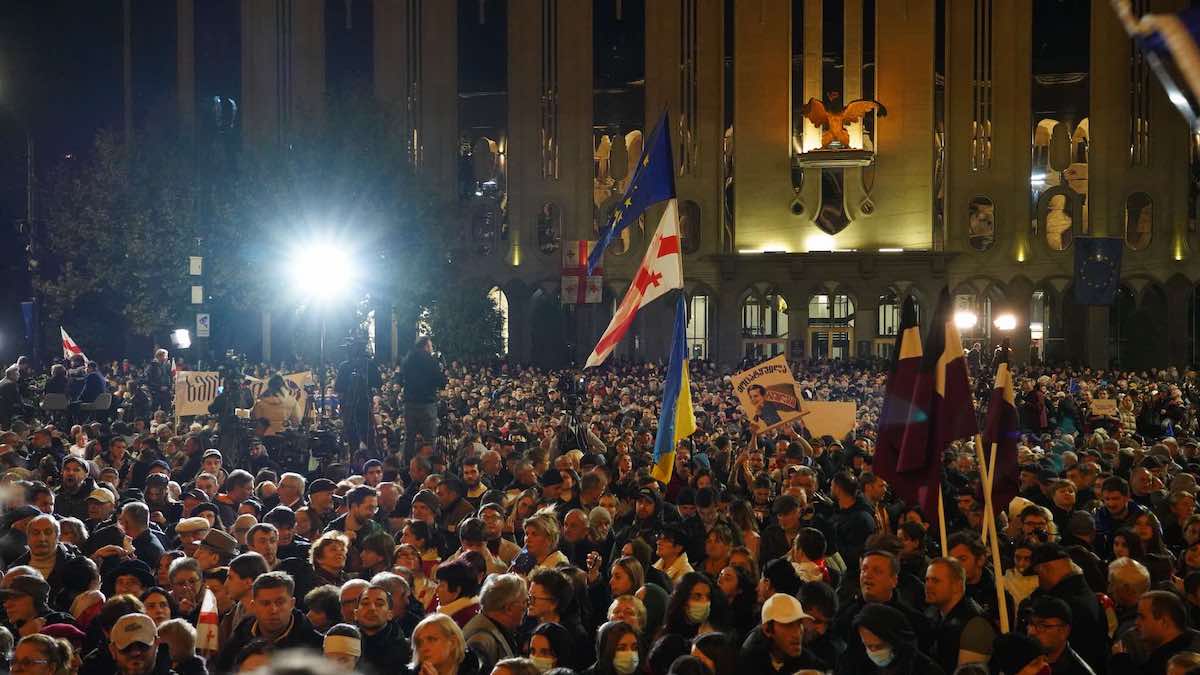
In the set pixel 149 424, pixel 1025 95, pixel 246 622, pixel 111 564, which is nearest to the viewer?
pixel 246 622

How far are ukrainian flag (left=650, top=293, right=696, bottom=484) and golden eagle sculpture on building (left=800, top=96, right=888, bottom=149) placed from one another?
34.1 metres

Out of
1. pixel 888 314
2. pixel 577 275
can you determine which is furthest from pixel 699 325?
pixel 577 275

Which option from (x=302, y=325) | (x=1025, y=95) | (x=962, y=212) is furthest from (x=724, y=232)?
(x=302, y=325)

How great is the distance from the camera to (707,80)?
4634cm

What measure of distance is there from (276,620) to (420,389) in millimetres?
11144

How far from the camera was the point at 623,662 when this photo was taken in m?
6.64

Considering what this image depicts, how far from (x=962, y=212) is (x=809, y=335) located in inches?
268

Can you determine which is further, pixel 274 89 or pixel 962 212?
pixel 274 89

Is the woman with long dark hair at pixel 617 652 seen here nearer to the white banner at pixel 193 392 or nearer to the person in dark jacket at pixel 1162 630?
the person in dark jacket at pixel 1162 630

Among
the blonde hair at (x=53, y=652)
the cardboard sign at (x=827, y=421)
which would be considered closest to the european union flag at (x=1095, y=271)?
the cardboard sign at (x=827, y=421)

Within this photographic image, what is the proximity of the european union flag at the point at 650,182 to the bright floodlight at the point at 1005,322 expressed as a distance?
3029cm

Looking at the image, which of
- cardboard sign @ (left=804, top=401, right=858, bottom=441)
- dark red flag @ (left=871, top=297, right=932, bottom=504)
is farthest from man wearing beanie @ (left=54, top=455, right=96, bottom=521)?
cardboard sign @ (left=804, top=401, right=858, bottom=441)

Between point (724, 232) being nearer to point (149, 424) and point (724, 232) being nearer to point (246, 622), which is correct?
point (149, 424)

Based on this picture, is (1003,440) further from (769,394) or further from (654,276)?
(769,394)
